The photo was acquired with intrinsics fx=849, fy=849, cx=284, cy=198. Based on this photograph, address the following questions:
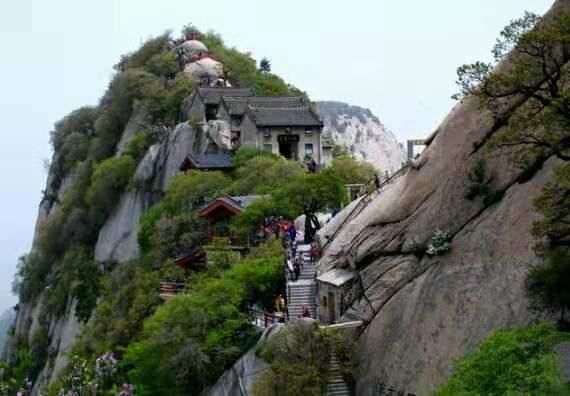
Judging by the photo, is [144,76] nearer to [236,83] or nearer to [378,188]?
[236,83]

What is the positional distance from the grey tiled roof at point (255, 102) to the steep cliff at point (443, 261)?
4126 cm

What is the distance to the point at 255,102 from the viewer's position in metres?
72.9

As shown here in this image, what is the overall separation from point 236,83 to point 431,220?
60.4 m

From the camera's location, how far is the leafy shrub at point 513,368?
16547mm

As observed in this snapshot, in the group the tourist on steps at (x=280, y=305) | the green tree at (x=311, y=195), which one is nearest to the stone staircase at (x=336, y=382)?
the tourist on steps at (x=280, y=305)

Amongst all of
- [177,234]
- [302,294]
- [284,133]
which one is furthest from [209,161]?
Result: [302,294]

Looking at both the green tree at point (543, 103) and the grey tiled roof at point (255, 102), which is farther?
the grey tiled roof at point (255, 102)

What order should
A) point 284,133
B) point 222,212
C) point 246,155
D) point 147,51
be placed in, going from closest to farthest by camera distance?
1. point 222,212
2. point 246,155
3. point 284,133
4. point 147,51

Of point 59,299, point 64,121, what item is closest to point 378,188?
point 59,299

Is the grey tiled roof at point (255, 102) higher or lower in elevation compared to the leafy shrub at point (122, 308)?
higher

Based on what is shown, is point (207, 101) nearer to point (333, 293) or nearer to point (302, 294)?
point (302, 294)

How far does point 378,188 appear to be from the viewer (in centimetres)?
3794

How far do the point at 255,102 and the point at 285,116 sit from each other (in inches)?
157

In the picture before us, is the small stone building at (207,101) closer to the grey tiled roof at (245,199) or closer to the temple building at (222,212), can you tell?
the grey tiled roof at (245,199)
